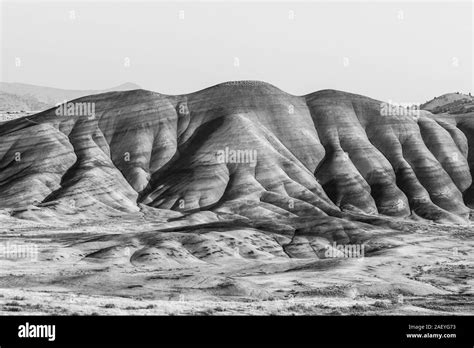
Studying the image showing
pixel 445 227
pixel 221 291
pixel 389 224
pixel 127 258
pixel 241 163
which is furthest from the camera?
pixel 241 163

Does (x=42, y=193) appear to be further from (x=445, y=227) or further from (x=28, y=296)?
(x=28, y=296)
